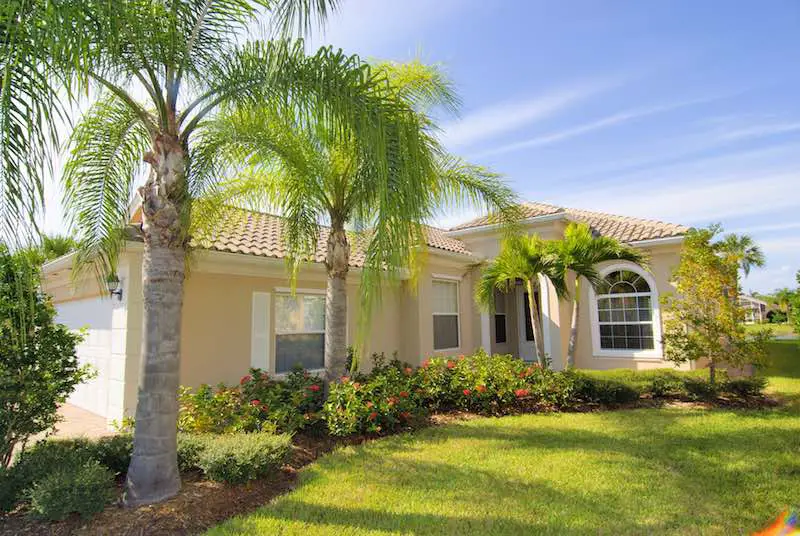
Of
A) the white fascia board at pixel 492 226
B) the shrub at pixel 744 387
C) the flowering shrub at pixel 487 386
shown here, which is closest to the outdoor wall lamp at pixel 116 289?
the flowering shrub at pixel 487 386

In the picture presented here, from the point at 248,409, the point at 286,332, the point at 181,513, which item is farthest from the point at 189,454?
the point at 286,332

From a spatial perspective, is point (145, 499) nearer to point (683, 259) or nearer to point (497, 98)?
point (497, 98)

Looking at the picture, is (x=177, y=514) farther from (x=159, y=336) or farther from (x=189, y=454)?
(x=159, y=336)

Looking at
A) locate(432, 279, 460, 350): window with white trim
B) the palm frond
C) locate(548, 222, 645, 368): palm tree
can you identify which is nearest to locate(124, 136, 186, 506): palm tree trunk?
the palm frond

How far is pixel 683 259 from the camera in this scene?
11.0m

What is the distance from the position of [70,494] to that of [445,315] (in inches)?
466

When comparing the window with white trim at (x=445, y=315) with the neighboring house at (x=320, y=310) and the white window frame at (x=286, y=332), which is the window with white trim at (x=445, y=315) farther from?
the white window frame at (x=286, y=332)

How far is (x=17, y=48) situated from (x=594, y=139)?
36.9ft

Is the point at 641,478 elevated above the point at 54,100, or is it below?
below

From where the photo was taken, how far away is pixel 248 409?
7246 mm

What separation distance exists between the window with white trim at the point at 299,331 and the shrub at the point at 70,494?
19.3ft

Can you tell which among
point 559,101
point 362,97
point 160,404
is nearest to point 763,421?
point 559,101

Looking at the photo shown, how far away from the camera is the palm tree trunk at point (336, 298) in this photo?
849cm

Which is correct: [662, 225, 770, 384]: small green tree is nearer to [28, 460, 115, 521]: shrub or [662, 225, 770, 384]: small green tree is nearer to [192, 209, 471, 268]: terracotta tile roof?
[192, 209, 471, 268]: terracotta tile roof
